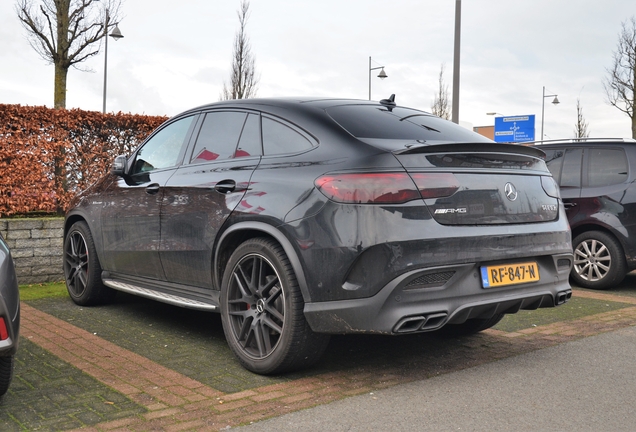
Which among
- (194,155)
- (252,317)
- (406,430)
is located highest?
(194,155)

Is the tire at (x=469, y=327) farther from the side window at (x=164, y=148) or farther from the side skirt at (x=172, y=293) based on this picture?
the side window at (x=164, y=148)

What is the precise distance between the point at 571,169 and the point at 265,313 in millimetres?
5882

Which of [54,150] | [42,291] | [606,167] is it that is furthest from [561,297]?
[54,150]

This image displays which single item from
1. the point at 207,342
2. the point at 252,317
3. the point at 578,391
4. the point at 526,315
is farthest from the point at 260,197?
the point at 526,315

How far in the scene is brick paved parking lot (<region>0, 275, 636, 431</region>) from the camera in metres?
3.68

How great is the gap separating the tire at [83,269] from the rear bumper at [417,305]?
3161mm

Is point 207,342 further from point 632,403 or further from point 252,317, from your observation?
point 632,403

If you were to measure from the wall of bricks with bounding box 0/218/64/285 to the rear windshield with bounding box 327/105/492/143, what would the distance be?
185 inches

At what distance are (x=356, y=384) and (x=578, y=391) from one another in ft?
4.18

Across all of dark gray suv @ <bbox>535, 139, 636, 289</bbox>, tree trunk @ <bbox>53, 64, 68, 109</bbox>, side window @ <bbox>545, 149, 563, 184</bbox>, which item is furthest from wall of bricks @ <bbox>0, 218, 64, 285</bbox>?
tree trunk @ <bbox>53, 64, 68, 109</bbox>

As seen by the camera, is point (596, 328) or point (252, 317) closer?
point (252, 317)

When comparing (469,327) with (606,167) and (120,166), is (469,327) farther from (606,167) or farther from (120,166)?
(606,167)

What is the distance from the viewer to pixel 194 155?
533 cm

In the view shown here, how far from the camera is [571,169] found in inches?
353
